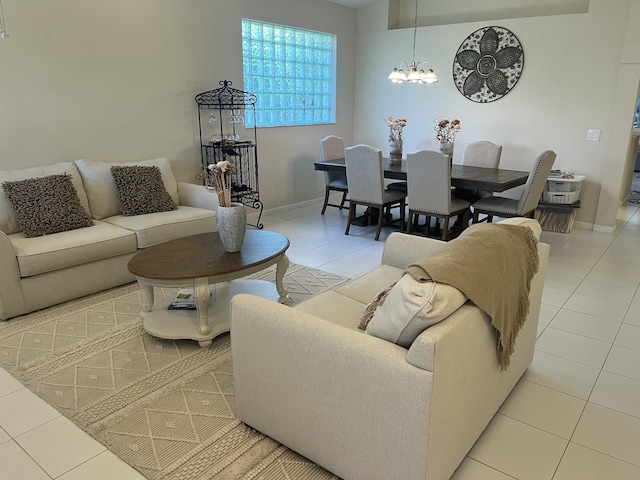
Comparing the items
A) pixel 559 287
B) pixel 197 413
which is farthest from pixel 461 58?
pixel 197 413

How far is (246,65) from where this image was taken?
5484 mm

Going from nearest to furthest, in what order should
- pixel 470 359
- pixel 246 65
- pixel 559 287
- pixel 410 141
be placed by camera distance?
pixel 470 359, pixel 559 287, pixel 246 65, pixel 410 141

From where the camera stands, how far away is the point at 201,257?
9.58 feet

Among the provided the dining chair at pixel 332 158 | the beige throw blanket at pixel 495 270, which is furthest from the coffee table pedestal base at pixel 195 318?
the dining chair at pixel 332 158

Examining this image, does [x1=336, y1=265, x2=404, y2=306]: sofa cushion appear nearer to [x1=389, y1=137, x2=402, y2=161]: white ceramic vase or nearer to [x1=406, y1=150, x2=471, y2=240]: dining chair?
[x1=406, y1=150, x2=471, y2=240]: dining chair

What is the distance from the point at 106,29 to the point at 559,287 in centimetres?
446

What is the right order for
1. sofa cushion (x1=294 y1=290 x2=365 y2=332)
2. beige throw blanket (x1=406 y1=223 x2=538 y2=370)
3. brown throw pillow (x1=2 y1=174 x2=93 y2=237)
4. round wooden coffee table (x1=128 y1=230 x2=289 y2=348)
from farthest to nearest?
brown throw pillow (x1=2 y1=174 x2=93 y2=237), round wooden coffee table (x1=128 y1=230 x2=289 y2=348), sofa cushion (x1=294 y1=290 x2=365 y2=332), beige throw blanket (x1=406 y1=223 x2=538 y2=370)

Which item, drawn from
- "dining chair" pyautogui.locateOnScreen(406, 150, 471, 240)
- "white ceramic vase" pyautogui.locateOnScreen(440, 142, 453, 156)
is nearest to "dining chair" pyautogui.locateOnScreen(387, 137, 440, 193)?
"white ceramic vase" pyautogui.locateOnScreen(440, 142, 453, 156)

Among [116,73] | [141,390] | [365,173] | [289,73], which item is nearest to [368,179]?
[365,173]

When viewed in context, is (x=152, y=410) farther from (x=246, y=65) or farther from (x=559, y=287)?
(x=246, y=65)

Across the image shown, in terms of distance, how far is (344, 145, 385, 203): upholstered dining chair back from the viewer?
477cm

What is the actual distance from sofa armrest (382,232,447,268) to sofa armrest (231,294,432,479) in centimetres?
117

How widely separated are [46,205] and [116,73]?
150cm

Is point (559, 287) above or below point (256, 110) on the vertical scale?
below
